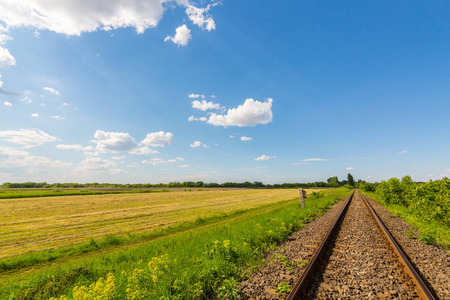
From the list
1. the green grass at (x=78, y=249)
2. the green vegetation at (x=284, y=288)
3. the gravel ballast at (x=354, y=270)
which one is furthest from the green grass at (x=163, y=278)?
the green grass at (x=78, y=249)

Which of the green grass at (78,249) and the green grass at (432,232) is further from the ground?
the green grass at (432,232)

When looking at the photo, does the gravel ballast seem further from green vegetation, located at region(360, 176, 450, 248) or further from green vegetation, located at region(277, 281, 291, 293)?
green vegetation, located at region(360, 176, 450, 248)

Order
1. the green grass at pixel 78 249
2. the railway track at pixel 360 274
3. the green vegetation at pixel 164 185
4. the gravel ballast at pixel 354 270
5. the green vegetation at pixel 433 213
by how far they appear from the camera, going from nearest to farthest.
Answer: the railway track at pixel 360 274
the gravel ballast at pixel 354 270
the green vegetation at pixel 433 213
the green grass at pixel 78 249
the green vegetation at pixel 164 185

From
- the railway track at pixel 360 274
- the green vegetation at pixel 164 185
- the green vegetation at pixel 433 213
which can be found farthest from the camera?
the green vegetation at pixel 164 185

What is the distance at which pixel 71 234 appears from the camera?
13492mm

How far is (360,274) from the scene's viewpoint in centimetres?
545

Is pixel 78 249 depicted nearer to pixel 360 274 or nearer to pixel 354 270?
pixel 354 270

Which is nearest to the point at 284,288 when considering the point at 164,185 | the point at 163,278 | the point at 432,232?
the point at 163,278

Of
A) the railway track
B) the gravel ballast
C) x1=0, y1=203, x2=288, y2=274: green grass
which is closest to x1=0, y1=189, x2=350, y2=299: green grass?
the gravel ballast

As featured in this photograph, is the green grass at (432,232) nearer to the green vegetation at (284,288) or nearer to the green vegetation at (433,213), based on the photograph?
the green vegetation at (433,213)

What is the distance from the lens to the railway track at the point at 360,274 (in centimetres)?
446

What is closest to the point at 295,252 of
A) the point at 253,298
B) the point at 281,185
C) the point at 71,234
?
the point at 253,298

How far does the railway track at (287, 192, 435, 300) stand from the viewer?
446 centimetres

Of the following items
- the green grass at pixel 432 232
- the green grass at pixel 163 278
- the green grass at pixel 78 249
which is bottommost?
the green grass at pixel 78 249
